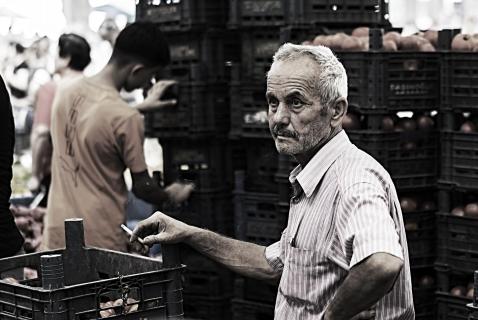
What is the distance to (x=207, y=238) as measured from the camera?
130 inches

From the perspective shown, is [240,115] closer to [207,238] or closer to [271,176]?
[271,176]

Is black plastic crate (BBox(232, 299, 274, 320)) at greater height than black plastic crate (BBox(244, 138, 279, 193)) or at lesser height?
lesser

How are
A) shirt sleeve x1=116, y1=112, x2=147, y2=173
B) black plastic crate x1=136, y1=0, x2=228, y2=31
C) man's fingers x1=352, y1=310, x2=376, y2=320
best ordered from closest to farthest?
man's fingers x1=352, y1=310, x2=376, y2=320 < shirt sleeve x1=116, y1=112, x2=147, y2=173 < black plastic crate x1=136, y1=0, x2=228, y2=31

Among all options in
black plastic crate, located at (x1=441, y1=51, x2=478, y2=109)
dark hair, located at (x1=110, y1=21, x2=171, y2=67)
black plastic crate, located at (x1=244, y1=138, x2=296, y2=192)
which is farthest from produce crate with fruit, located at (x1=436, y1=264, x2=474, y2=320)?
dark hair, located at (x1=110, y1=21, x2=171, y2=67)

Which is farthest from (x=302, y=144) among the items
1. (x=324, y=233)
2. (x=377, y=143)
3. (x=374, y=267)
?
(x=377, y=143)

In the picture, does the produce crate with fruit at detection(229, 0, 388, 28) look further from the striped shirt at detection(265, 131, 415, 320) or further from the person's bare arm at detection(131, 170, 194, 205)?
the striped shirt at detection(265, 131, 415, 320)

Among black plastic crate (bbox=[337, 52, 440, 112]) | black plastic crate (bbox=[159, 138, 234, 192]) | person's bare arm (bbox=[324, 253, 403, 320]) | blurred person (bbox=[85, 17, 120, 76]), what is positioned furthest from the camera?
blurred person (bbox=[85, 17, 120, 76])

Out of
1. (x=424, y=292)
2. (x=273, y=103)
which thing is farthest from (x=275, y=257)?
(x=424, y=292)

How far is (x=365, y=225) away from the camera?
101 inches

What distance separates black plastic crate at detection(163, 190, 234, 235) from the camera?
5.87 m

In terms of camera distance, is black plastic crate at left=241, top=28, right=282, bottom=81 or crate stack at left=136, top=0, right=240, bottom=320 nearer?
black plastic crate at left=241, top=28, right=282, bottom=81

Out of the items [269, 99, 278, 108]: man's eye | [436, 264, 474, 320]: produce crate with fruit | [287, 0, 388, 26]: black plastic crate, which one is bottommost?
[436, 264, 474, 320]: produce crate with fruit

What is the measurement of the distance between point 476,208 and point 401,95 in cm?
69

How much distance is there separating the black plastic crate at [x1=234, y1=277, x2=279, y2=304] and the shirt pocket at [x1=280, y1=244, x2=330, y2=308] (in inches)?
103
